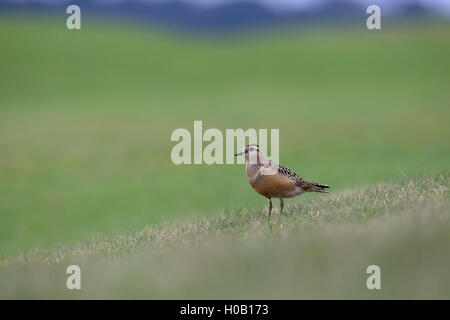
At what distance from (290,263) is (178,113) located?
4358cm

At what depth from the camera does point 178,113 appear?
49.8 m

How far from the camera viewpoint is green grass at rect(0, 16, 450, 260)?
2595 cm

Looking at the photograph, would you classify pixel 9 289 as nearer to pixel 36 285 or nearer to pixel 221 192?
pixel 36 285

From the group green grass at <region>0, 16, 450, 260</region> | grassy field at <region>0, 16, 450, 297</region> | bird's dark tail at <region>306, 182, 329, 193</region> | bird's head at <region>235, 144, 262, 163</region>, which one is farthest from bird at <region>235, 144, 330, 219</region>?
green grass at <region>0, 16, 450, 260</region>

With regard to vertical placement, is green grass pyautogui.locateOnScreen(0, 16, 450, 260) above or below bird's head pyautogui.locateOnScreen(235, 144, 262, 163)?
above

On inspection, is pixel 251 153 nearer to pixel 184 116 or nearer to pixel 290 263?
pixel 290 263

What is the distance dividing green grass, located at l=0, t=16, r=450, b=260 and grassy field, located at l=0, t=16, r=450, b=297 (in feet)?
0.50

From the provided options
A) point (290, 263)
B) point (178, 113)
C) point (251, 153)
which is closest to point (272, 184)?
point (251, 153)

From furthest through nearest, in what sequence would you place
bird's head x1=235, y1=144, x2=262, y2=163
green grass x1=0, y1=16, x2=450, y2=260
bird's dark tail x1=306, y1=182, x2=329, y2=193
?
green grass x1=0, y1=16, x2=450, y2=260
bird's dark tail x1=306, y1=182, x2=329, y2=193
bird's head x1=235, y1=144, x2=262, y2=163

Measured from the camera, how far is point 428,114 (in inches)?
1799

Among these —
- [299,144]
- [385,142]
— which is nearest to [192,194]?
[299,144]

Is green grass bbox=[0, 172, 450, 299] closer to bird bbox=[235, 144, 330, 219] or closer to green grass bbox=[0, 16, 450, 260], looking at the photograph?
bird bbox=[235, 144, 330, 219]

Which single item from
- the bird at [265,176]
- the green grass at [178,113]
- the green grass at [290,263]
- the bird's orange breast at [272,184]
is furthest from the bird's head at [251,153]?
the green grass at [178,113]

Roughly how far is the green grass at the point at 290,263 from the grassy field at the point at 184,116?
10 cm
